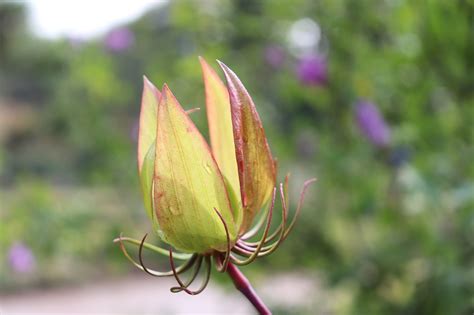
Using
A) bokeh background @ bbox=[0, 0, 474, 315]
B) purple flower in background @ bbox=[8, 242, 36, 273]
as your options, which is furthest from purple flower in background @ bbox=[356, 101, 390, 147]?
purple flower in background @ bbox=[8, 242, 36, 273]

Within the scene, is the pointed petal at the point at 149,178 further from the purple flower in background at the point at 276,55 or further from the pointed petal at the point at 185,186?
the purple flower in background at the point at 276,55

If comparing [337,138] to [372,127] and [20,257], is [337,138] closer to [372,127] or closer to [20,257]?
[372,127]

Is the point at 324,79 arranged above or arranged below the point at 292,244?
above

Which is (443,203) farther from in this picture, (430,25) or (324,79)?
(324,79)

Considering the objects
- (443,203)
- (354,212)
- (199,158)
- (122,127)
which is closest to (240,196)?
(199,158)

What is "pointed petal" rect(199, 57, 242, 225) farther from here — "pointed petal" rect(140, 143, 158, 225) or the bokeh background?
the bokeh background

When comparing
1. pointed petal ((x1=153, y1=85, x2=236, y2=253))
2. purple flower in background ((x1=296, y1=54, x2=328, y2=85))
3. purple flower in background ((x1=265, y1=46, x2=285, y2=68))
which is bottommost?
pointed petal ((x1=153, y1=85, x2=236, y2=253))

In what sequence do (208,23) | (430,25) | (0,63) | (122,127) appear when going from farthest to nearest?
1. (0,63)
2. (122,127)
3. (208,23)
4. (430,25)

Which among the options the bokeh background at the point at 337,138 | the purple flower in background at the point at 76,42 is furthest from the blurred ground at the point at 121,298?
the purple flower in background at the point at 76,42
